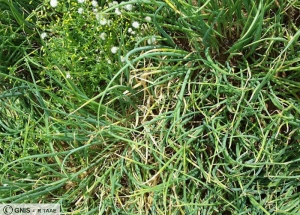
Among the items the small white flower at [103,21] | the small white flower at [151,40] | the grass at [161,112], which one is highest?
the small white flower at [103,21]

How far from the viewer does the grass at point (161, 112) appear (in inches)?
42.0

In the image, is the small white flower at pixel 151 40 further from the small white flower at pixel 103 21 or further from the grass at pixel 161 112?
the small white flower at pixel 103 21

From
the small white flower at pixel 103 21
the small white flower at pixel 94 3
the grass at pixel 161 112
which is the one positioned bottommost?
the grass at pixel 161 112

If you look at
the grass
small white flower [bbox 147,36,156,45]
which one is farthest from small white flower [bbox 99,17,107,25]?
small white flower [bbox 147,36,156,45]

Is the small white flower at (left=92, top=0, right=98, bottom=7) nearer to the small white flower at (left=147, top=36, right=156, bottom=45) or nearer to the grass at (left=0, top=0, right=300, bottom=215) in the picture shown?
the grass at (left=0, top=0, right=300, bottom=215)

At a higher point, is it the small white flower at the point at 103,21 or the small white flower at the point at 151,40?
the small white flower at the point at 103,21

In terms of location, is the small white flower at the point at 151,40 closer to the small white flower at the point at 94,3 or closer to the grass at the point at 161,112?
the grass at the point at 161,112

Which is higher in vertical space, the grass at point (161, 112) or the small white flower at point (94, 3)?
the small white flower at point (94, 3)

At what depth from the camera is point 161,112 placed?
1141mm

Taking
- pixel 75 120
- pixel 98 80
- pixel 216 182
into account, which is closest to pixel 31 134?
pixel 75 120

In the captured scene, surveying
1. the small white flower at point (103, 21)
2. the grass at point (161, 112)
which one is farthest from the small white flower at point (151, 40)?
the small white flower at point (103, 21)

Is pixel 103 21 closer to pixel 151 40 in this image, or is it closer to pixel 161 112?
pixel 151 40

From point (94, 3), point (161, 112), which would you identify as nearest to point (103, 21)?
point (94, 3)

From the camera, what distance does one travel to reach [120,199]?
1179mm
